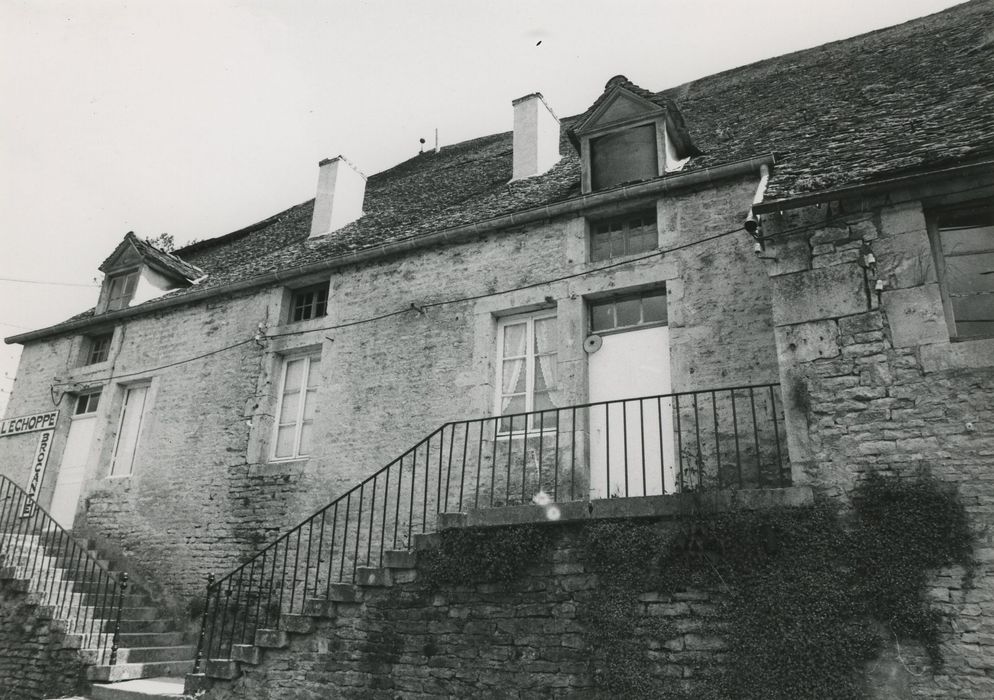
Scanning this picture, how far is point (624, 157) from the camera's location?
→ 8922 millimetres

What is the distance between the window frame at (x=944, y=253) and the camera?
540 centimetres

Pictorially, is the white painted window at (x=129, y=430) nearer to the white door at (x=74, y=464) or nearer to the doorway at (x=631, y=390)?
the white door at (x=74, y=464)

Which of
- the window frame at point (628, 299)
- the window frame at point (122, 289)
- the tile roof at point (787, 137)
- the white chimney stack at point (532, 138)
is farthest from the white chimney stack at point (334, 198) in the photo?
the window frame at point (628, 299)

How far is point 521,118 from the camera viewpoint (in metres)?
10.7

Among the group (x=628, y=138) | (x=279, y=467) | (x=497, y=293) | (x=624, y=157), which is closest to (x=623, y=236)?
(x=624, y=157)

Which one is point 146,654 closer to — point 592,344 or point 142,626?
point 142,626

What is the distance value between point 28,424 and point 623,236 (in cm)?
1013

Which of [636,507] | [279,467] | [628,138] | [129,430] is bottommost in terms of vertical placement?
[636,507]

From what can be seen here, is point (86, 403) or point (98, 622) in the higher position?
point (86, 403)

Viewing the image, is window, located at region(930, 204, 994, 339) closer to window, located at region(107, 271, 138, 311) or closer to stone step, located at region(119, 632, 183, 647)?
stone step, located at region(119, 632, 183, 647)

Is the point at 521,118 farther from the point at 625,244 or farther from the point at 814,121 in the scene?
the point at 814,121

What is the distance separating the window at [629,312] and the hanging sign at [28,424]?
8970 millimetres

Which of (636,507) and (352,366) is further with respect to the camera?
(352,366)

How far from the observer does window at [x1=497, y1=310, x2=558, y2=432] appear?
325 inches
